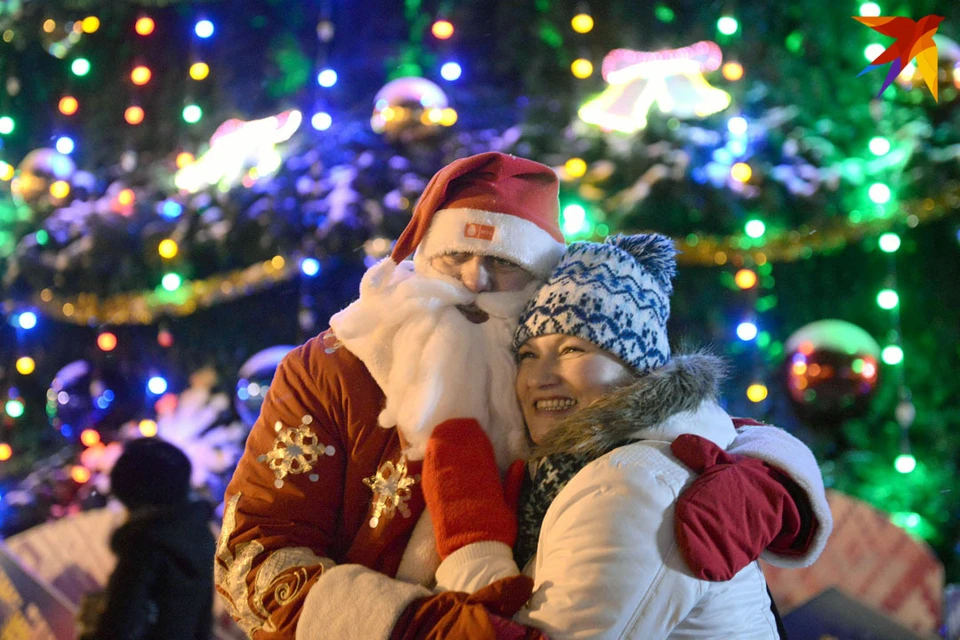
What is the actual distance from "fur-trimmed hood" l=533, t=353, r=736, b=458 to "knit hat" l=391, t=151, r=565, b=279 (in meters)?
0.40

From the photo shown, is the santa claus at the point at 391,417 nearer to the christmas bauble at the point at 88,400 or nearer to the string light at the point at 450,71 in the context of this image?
the string light at the point at 450,71

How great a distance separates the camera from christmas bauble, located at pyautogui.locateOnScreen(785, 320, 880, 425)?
361cm

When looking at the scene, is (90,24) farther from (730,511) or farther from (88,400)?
(730,511)

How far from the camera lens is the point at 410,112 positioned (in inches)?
162

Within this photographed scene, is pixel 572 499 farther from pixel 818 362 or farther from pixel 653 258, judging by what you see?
pixel 818 362

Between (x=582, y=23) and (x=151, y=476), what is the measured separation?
Result: 9.76 ft

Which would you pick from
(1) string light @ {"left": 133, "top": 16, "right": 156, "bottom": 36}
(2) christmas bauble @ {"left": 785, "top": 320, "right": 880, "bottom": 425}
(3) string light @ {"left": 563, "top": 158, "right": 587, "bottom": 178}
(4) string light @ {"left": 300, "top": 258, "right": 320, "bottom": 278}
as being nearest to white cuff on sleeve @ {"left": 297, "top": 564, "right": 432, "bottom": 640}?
(2) christmas bauble @ {"left": 785, "top": 320, "right": 880, "bottom": 425}

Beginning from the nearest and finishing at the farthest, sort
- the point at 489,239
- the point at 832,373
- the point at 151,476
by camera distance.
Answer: the point at 489,239
the point at 151,476
the point at 832,373

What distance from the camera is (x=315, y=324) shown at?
445cm

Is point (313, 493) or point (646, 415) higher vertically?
point (646, 415)

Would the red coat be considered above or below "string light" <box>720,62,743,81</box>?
below

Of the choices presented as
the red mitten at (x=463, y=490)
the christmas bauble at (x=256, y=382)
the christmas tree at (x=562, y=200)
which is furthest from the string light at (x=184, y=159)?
the red mitten at (x=463, y=490)

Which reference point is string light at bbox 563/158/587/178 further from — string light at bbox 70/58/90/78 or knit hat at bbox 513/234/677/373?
string light at bbox 70/58/90/78

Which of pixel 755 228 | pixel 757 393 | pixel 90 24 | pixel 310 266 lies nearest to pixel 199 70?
pixel 90 24
